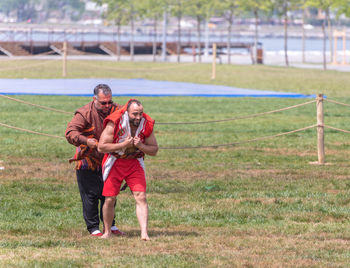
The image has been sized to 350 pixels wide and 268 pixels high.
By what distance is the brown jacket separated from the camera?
856cm

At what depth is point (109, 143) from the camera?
8.19m

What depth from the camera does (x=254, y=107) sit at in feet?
85.7

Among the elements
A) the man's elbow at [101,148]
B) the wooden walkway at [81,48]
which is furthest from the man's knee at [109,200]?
the wooden walkway at [81,48]

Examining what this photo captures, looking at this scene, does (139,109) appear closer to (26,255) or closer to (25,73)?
(26,255)

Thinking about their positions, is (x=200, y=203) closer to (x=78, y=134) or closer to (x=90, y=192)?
(x=90, y=192)

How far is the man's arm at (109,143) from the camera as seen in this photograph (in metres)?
8.10

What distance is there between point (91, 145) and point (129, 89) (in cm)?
2403

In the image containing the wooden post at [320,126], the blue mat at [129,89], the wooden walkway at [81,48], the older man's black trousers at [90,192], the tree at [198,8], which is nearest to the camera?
the older man's black trousers at [90,192]

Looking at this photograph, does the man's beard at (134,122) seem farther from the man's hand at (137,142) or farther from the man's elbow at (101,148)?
the man's elbow at (101,148)

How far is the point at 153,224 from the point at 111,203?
122 cm

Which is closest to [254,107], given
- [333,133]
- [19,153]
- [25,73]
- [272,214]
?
[333,133]

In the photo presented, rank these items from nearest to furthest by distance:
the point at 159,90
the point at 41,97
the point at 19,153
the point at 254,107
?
1. the point at 19,153
2. the point at 254,107
3. the point at 41,97
4. the point at 159,90

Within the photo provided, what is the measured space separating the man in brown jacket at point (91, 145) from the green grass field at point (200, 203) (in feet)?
0.96

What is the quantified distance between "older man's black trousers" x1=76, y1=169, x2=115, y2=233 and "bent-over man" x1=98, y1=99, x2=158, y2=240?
39 cm
